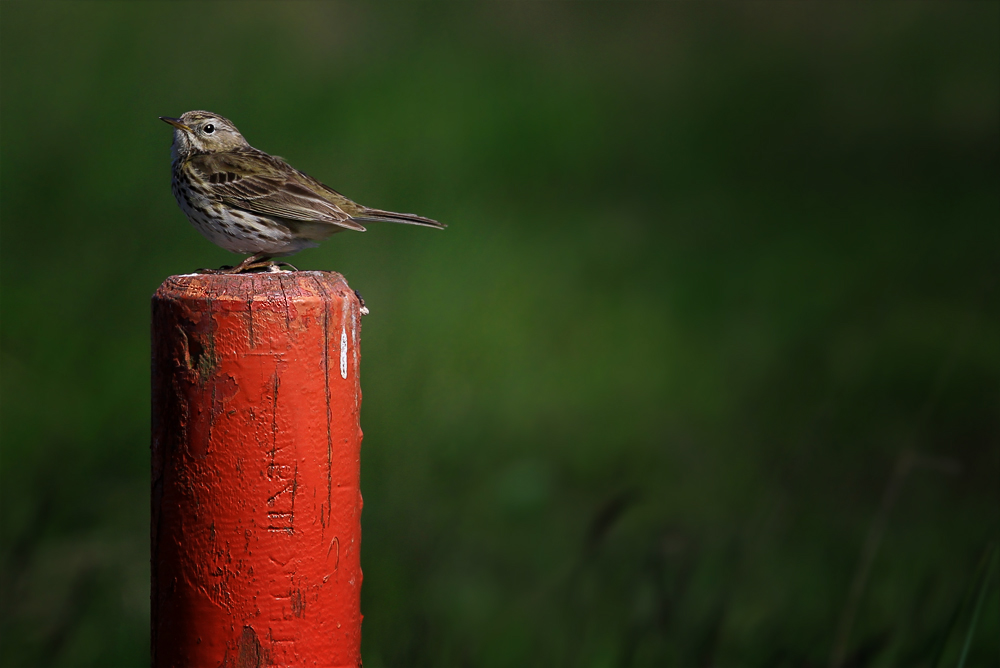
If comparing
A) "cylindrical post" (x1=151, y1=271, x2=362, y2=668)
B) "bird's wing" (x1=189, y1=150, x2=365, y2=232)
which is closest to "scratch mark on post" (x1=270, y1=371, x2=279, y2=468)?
"cylindrical post" (x1=151, y1=271, x2=362, y2=668)

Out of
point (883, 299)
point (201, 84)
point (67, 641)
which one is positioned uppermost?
point (201, 84)

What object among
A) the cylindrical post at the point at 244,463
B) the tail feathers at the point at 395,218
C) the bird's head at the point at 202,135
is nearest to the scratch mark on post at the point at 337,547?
the cylindrical post at the point at 244,463

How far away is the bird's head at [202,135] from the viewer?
4.10 metres

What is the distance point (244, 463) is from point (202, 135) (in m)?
2.23

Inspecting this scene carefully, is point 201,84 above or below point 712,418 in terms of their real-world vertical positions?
above

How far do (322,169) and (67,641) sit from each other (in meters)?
4.04

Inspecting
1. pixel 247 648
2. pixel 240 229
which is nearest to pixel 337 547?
pixel 247 648

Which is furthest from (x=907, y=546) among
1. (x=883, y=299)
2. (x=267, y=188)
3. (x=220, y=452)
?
(x=220, y=452)

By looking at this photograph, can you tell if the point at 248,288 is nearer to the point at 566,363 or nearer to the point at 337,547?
the point at 337,547

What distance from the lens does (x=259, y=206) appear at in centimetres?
360

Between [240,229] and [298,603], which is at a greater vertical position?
[240,229]

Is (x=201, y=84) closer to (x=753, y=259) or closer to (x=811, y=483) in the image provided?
(x=753, y=259)

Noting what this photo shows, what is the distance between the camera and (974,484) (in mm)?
5352

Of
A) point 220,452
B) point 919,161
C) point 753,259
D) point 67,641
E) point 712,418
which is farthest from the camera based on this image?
point 919,161
